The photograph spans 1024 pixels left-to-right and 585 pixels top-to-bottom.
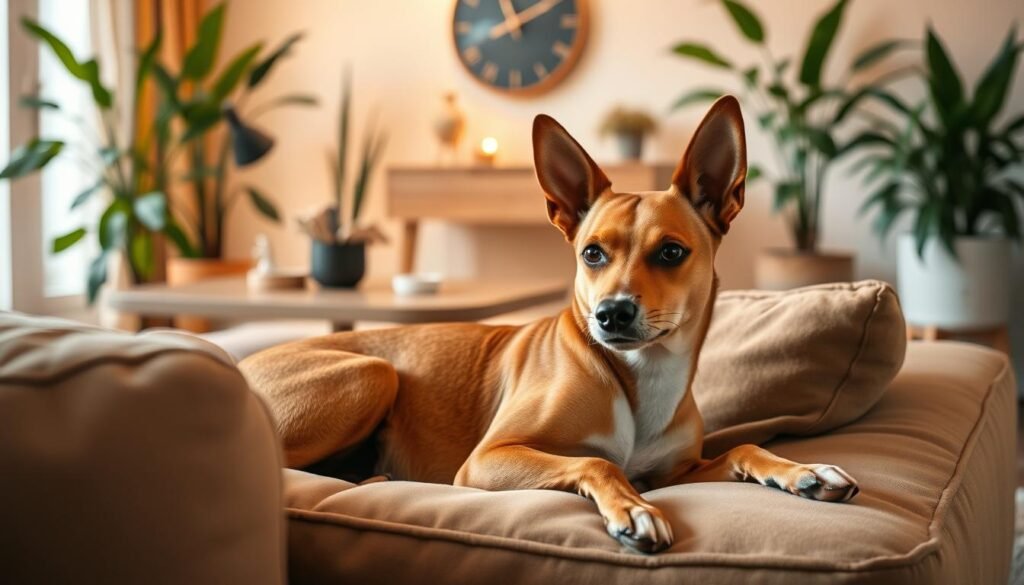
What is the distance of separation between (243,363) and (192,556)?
1011 millimetres

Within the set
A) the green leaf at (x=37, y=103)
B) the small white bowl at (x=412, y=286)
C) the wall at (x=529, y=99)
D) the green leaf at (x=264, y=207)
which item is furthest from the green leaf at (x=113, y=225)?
the small white bowl at (x=412, y=286)

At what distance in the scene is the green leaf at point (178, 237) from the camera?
4668mm

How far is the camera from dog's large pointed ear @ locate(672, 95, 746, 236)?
58.1 inches

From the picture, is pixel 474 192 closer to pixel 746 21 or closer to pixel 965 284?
pixel 746 21

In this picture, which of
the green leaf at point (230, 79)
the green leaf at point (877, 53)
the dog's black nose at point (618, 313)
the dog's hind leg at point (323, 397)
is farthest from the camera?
the green leaf at point (230, 79)

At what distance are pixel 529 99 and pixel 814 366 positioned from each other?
3894 mm

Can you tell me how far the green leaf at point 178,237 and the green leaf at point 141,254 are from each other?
0.42 ft

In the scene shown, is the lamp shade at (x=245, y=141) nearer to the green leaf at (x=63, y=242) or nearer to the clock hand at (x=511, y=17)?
the green leaf at (x=63, y=242)

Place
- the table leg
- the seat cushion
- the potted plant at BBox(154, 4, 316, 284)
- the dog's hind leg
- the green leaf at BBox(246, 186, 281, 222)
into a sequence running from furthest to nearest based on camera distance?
the table leg, the green leaf at BBox(246, 186, 281, 222), the potted plant at BBox(154, 4, 316, 284), the dog's hind leg, the seat cushion

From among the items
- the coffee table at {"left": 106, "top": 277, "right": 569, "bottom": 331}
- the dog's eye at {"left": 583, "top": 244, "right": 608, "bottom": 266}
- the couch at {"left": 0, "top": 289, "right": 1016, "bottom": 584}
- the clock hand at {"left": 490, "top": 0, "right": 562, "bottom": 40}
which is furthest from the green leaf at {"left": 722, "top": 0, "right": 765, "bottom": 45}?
the dog's eye at {"left": 583, "top": 244, "right": 608, "bottom": 266}

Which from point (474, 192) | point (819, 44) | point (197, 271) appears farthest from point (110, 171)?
point (819, 44)

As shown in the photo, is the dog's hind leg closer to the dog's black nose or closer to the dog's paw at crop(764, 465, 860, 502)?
the dog's black nose

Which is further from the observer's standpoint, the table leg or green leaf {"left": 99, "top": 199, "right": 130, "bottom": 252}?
the table leg

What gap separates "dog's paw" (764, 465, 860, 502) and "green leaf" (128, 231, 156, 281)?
406cm
